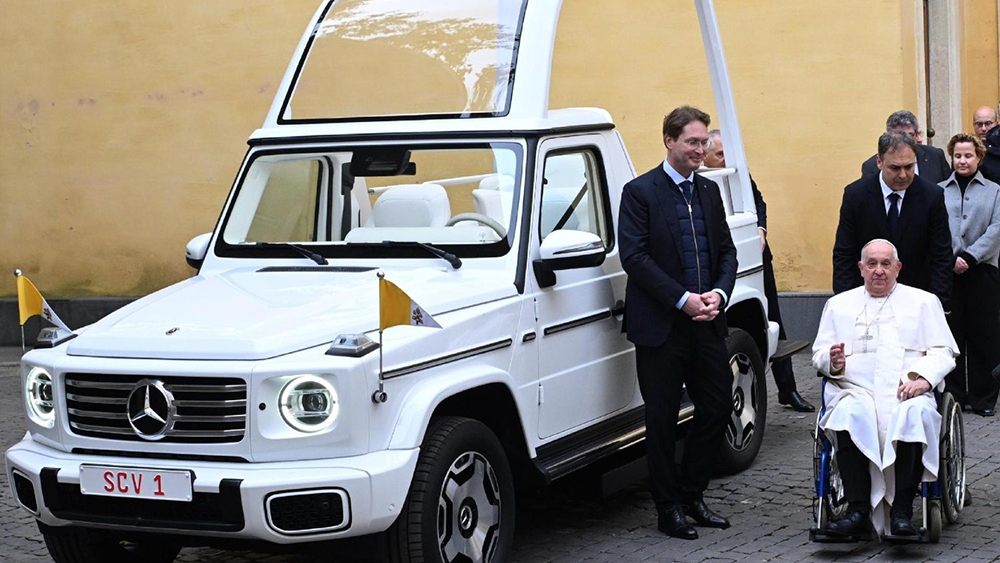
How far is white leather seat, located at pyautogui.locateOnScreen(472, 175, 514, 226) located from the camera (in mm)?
6578

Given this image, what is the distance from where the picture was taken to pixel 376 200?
6.95m

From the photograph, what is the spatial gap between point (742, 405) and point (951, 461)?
176 centimetres

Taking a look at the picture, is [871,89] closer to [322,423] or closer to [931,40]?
[931,40]

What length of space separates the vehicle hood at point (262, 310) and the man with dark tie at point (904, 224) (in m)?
2.32

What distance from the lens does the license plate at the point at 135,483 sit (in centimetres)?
528

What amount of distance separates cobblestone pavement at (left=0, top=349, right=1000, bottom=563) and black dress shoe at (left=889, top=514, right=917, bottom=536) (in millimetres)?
113

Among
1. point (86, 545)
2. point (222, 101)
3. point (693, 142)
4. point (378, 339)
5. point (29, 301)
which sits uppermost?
point (222, 101)

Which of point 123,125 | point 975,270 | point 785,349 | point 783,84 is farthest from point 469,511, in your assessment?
point 123,125

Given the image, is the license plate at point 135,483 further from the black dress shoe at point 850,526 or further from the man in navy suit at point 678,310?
the black dress shoe at point 850,526

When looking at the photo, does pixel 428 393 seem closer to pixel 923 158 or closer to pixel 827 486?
pixel 827 486

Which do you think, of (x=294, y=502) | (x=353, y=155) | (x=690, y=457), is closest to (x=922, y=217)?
(x=690, y=457)

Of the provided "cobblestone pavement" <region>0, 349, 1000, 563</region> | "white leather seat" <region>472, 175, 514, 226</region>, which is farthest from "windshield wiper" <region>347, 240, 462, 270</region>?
"cobblestone pavement" <region>0, 349, 1000, 563</region>

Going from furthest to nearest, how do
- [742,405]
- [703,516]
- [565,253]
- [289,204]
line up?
1. [742,405]
2. [703,516]
3. [289,204]
4. [565,253]

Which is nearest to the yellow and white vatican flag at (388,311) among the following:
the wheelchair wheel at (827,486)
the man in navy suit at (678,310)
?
the man in navy suit at (678,310)
